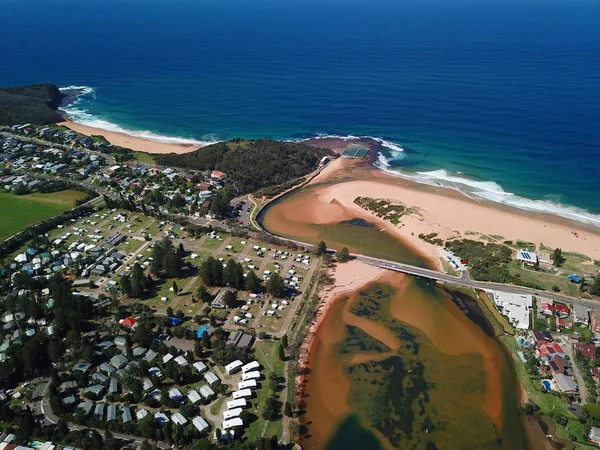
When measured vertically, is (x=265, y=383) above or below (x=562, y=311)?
below

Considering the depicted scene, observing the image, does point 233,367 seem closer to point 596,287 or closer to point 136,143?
point 596,287

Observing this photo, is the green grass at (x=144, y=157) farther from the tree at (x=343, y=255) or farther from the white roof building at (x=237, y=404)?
the white roof building at (x=237, y=404)

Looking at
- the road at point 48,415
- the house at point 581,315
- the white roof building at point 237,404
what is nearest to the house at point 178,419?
the road at point 48,415

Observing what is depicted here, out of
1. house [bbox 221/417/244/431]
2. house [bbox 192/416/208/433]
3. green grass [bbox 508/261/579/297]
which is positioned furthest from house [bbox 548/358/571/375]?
house [bbox 192/416/208/433]

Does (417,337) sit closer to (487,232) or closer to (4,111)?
(487,232)

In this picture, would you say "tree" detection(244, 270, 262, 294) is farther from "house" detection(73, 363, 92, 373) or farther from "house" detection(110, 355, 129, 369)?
"house" detection(73, 363, 92, 373)

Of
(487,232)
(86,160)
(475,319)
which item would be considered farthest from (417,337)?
(86,160)

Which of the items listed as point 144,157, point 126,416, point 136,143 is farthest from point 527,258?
point 136,143
